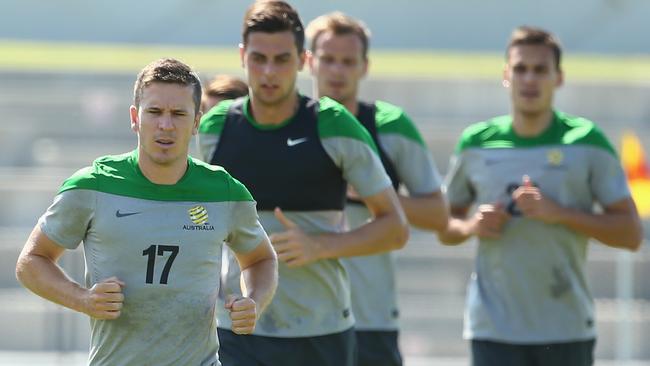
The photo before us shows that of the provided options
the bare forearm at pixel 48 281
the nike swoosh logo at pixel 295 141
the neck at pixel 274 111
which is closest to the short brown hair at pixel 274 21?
the neck at pixel 274 111

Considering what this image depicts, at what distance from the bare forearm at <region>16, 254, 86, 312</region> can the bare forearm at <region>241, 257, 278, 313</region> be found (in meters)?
0.57

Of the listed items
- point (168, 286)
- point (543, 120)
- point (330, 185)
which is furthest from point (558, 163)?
point (168, 286)

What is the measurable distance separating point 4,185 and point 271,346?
21.8 ft

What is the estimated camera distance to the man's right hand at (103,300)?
12.1 feet

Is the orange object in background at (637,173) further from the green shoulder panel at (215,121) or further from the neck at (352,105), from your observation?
the green shoulder panel at (215,121)

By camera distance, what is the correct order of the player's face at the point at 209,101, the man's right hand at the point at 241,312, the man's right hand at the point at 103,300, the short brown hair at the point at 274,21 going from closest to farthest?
the man's right hand at the point at 103,300 < the man's right hand at the point at 241,312 < the short brown hair at the point at 274,21 < the player's face at the point at 209,101

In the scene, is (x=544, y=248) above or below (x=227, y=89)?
below

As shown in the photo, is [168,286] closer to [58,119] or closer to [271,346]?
[271,346]

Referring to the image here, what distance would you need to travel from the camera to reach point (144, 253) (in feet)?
12.6

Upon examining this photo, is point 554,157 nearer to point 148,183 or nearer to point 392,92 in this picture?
point 148,183

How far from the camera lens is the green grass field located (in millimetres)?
14086

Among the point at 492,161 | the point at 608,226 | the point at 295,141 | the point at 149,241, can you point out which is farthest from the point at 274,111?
the point at 608,226

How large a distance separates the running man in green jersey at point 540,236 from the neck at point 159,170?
2429 millimetres

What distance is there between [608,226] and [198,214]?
8.75 feet
